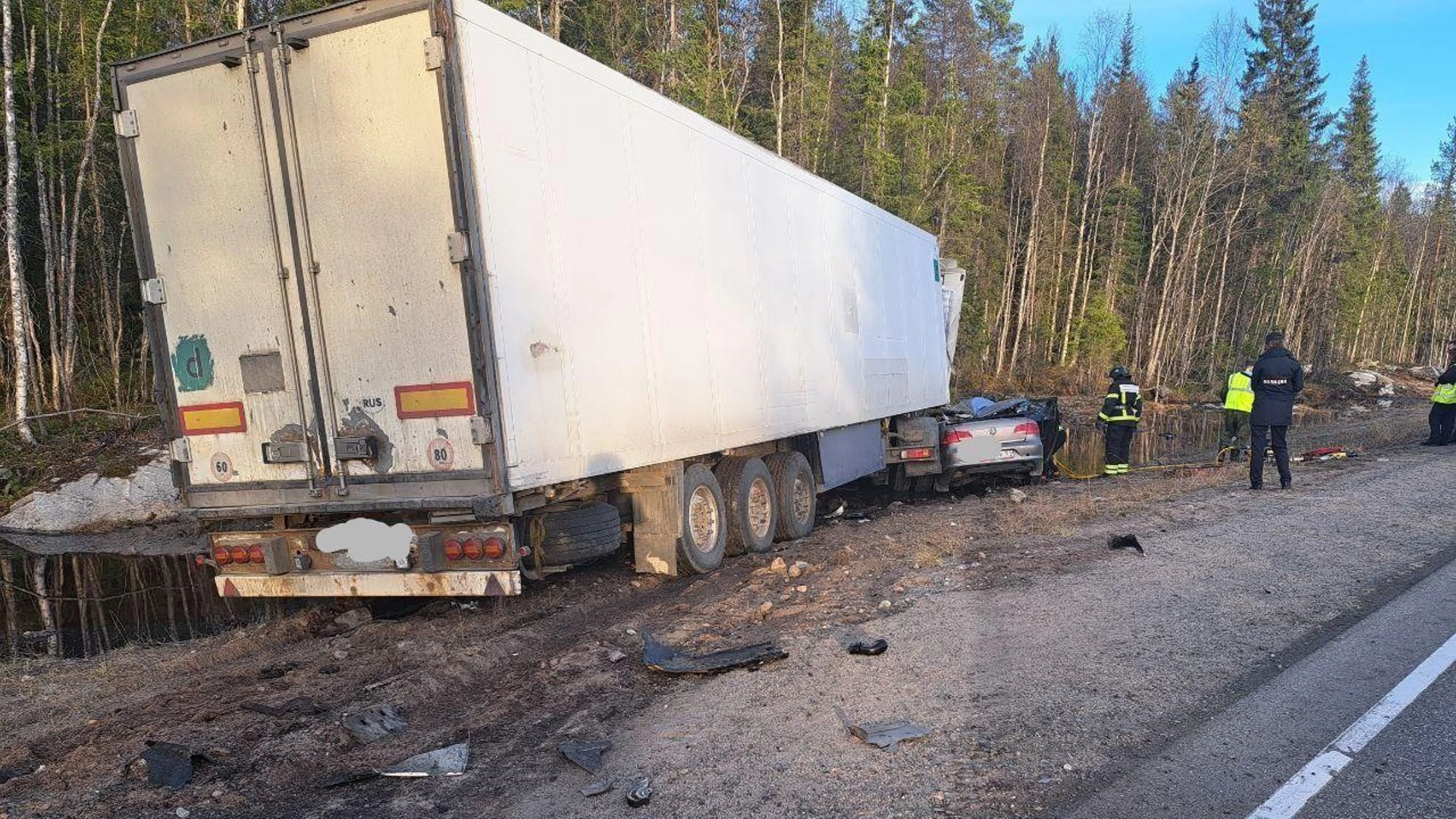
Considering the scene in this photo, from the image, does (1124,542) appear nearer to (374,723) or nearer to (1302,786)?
(1302,786)

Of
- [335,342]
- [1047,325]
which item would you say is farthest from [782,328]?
[1047,325]

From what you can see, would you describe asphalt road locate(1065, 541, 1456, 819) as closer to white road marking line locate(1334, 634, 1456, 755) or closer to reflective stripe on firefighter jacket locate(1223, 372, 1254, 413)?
white road marking line locate(1334, 634, 1456, 755)

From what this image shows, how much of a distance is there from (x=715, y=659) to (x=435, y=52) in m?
3.53

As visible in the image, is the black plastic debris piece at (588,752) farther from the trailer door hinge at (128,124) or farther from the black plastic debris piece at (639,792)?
the trailer door hinge at (128,124)

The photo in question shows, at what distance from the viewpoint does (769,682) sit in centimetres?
405

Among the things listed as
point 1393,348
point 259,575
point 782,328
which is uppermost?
point 782,328

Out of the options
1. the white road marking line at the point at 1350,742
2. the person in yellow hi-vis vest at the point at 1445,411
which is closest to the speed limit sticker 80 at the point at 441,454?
the white road marking line at the point at 1350,742

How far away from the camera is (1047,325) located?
122ft

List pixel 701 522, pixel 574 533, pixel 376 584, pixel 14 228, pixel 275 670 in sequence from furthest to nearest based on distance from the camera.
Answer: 1. pixel 14 228
2. pixel 701 522
3. pixel 574 533
4. pixel 376 584
5. pixel 275 670

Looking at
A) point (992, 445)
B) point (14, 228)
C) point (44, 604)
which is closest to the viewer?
point (44, 604)

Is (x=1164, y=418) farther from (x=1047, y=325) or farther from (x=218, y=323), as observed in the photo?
(x=218, y=323)

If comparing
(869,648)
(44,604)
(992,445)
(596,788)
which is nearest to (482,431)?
(596,788)

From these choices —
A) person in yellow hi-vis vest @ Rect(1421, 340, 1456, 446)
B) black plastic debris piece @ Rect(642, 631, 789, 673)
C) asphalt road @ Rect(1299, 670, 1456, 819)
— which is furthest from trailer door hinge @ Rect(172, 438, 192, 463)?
person in yellow hi-vis vest @ Rect(1421, 340, 1456, 446)

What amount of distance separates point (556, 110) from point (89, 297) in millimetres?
20600
